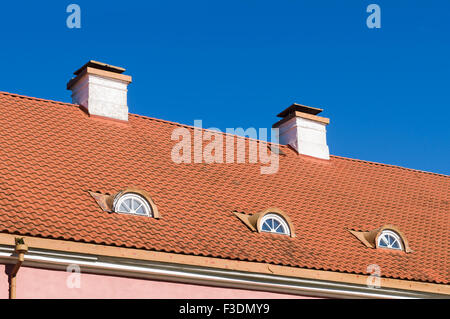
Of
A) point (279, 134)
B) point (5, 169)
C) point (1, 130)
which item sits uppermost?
point (279, 134)

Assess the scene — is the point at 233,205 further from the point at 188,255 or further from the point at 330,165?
the point at 330,165

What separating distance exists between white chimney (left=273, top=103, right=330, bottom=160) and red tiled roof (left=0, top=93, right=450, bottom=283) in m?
0.50

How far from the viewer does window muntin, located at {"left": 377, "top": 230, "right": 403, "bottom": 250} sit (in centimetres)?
2098

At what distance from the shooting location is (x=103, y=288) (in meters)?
16.0

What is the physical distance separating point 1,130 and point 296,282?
24.6 feet

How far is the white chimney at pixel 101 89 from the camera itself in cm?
2203

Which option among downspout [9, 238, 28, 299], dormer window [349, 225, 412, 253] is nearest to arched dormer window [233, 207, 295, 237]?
dormer window [349, 225, 412, 253]

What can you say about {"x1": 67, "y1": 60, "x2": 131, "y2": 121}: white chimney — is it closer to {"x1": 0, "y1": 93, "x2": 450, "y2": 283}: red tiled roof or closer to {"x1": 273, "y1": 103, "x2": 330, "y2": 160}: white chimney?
{"x1": 0, "y1": 93, "x2": 450, "y2": 283}: red tiled roof

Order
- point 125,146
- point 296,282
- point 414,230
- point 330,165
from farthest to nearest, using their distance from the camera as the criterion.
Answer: point 330,165 → point 414,230 → point 125,146 → point 296,282

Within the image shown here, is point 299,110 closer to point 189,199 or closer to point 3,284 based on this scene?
point 189,199

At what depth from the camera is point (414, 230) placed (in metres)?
22.3

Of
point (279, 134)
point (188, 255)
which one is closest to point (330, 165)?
point (279, 134)

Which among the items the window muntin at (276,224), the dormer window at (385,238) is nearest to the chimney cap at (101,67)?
the window muntin at (276,224)

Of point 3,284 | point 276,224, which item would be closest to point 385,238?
point 276,224
